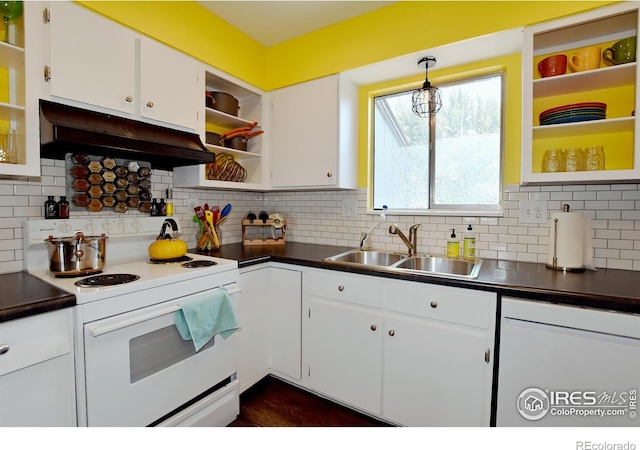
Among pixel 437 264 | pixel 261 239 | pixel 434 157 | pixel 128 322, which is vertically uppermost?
pixel 434 157

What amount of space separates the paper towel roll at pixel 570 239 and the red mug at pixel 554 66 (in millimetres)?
722

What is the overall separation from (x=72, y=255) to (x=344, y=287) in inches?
52.7

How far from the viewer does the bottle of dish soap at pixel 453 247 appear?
1994 millimetres

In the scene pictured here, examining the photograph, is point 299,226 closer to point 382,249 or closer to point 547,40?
point 382,249

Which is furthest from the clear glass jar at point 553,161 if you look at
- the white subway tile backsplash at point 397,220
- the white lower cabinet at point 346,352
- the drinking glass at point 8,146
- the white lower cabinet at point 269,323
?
the drinking glass at point 8,146

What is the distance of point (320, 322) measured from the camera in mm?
1905

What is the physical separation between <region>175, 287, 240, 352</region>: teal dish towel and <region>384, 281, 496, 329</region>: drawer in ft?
2.79

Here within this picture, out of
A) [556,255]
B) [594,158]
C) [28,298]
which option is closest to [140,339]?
[28,298]

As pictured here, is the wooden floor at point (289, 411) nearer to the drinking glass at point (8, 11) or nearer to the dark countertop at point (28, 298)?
the dark countertop at point (28, 298)

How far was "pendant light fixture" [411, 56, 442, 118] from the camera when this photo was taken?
2.00 meters

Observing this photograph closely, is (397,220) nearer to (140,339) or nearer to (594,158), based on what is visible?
(594,158)

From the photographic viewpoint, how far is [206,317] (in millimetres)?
1558

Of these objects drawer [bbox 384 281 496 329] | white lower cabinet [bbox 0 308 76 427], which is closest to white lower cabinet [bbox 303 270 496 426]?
drawer [bbox 384 281 496 329]
